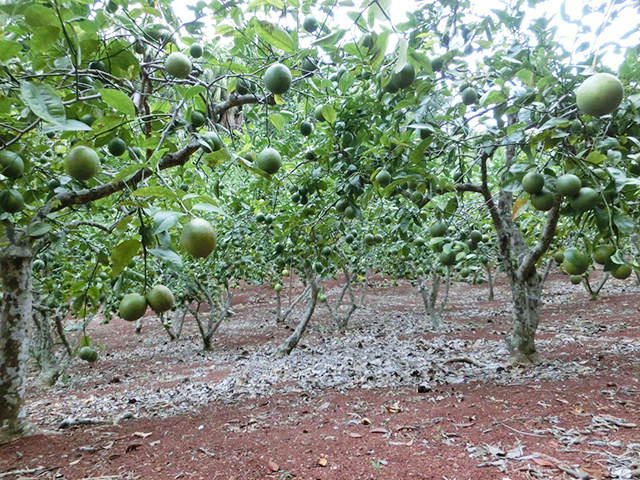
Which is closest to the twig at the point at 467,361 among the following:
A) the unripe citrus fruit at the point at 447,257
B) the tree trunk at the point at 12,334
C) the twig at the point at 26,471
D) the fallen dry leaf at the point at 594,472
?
the unripe citrus fruit at the point at 447,257

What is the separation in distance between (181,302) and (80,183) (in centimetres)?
692

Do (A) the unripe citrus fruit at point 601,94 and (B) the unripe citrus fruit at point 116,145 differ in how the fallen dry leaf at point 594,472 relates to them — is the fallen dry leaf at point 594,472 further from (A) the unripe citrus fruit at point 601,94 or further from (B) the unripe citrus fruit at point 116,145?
(B) the unripe citrus fruit at point 116,145

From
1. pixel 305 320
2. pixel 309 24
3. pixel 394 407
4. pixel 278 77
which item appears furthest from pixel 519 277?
pixel 305 320

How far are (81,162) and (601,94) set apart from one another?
1.81 metres

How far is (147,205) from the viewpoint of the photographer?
4.32 ft

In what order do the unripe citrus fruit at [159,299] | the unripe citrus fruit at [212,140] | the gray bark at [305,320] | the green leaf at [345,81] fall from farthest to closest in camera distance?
the gray bark at [305,320] → the green leaf at [345,81] → the unripe citrus fruit at [212,140] → the unripe citrus fruit at [159,299]

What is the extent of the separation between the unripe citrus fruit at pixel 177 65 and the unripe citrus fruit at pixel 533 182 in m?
1.55

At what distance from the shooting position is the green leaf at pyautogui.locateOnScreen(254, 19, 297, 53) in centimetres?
155

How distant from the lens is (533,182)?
184 cm

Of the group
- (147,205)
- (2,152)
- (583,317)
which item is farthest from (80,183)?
(583,317)

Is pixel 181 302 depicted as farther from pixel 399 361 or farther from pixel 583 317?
pixel 583 317

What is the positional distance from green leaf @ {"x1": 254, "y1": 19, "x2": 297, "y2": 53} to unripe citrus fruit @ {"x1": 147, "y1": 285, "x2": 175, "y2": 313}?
1041 millimetres

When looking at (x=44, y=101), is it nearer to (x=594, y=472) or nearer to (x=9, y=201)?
(x=9, y=201)

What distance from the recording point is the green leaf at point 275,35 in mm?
1551
